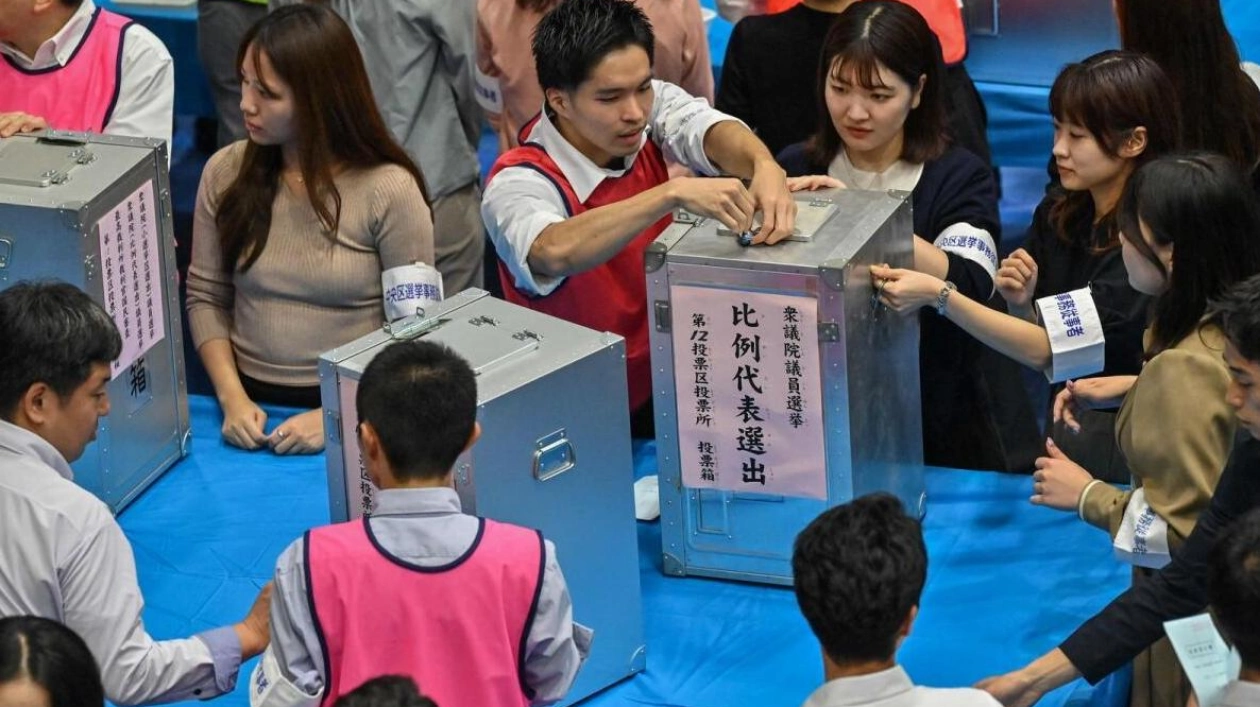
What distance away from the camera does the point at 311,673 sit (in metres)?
2.06

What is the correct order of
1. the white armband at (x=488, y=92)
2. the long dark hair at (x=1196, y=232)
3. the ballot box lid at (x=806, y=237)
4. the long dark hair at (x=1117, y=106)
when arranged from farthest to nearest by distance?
the white armband at (x=488, y=92) → the long dark hair at (x=1117, y=106) → the ballot box lid at (x=806, y=237) → the long dark hair at (x=1196, y=232)

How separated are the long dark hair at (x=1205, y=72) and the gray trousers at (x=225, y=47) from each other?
210cm

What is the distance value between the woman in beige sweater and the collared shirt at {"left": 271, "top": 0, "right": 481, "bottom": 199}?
88 centimetres

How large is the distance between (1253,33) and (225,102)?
233cm

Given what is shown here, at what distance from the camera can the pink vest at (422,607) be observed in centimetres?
201

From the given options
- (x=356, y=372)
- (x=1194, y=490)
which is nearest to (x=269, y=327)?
(x=356, y=372)

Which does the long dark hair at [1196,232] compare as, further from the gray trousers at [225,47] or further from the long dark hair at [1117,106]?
the gray trousers at [225,47]

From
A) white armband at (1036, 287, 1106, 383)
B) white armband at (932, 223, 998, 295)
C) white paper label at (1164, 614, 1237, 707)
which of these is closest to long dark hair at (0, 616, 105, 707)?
white paper label at (1164, 614, 1237, 707)

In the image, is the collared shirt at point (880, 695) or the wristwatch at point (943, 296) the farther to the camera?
the wristwatch at point (943, 296)

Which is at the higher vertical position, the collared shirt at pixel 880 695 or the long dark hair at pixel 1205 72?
the long dark hair at pixel 1205 72

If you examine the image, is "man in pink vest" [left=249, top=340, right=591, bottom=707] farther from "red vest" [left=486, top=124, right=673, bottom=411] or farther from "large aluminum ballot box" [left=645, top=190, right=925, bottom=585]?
"red vest" [left=486, top=124, right=673, bottom=411]

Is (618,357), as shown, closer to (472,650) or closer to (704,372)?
(704,372)

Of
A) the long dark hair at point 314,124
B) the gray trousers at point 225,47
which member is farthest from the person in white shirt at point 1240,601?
the gray trousers at point 225,47

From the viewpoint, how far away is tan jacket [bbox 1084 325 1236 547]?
2.31 m
